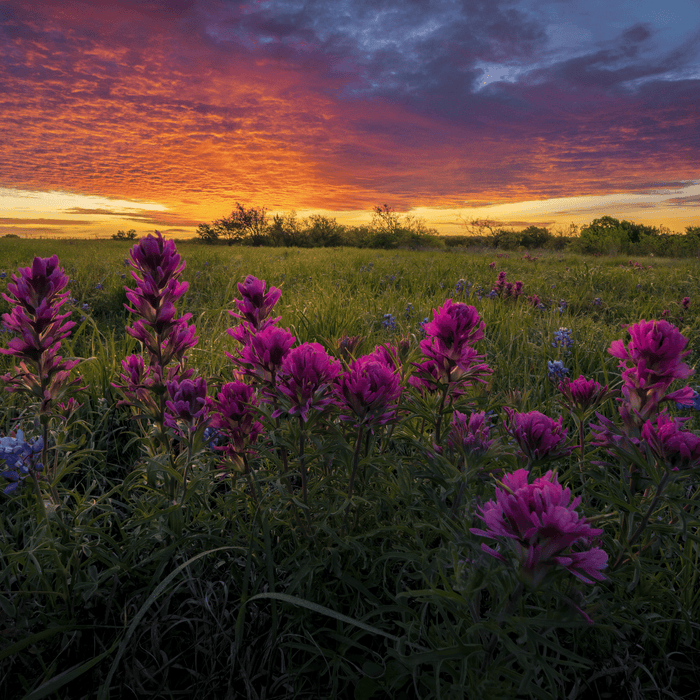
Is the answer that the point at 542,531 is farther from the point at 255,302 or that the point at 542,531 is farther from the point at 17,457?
the point at 17,457

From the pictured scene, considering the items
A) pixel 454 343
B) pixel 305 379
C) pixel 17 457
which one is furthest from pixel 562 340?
pixel 17 457

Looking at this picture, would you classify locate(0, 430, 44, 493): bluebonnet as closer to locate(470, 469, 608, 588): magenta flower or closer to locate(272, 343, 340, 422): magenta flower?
locate(272, 343, 340, 422): magenta flower

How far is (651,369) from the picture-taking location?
4.87 ft

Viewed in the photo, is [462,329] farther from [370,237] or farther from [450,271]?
[370,237]

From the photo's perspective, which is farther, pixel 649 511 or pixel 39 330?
pixel 39 330

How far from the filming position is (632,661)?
4.76 feet

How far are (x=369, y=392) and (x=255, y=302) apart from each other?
73 cm

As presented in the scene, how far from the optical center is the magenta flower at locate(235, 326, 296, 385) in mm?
1523

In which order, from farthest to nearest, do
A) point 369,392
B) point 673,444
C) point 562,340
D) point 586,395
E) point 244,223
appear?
point 244,223, point 562,340, point 586,395, point 369,392, point 673,444

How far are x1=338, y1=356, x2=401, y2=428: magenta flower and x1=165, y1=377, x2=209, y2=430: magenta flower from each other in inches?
22.5

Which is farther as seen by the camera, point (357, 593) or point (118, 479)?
point (118, 479)

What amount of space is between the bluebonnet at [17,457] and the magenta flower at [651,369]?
2381 millimetres

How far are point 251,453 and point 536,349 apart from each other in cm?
317

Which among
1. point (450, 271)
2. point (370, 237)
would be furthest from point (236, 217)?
point (450, 271)
